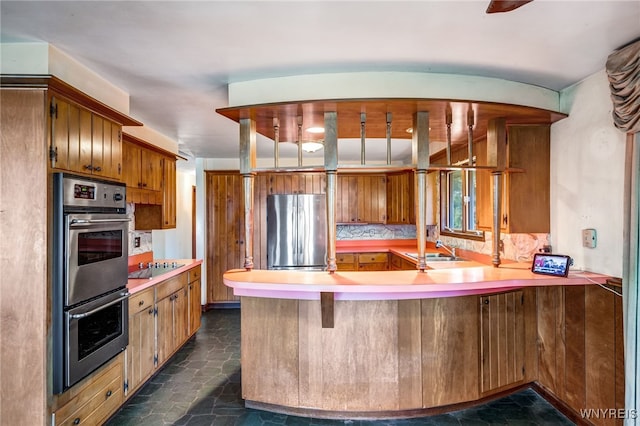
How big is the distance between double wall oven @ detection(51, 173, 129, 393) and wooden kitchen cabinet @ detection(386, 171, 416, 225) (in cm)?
405

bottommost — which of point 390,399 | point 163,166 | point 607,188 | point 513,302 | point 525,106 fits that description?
point 390,399

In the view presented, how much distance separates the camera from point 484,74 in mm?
2357

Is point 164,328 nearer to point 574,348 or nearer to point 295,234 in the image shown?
point 295,234

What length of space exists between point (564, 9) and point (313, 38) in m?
1.28

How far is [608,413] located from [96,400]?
3394mm

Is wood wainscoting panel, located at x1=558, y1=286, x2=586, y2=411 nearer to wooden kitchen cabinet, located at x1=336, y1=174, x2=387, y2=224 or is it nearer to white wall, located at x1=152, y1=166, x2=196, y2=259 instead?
wooden kitchen cabinet, located at x1=336, y1=174, x2=387, y2=224

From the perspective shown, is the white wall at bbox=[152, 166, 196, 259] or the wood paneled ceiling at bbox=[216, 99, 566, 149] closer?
the wood paneled ceiling at bbox=[216, 99, 566, 149]

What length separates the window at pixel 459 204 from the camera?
3.85 metres

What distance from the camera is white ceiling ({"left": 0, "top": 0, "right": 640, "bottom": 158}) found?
5.18 ft

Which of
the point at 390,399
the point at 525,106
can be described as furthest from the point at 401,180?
the point at 390,399

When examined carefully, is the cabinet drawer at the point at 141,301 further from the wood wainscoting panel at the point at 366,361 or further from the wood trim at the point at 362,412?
the wood wainscoting panel at the point at 366,361

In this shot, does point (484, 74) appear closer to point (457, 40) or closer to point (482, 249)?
point (457, 40)

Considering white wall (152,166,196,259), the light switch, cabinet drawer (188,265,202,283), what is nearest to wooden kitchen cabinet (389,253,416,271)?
the light switch

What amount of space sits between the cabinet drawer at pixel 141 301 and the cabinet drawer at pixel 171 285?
0.45 ft
